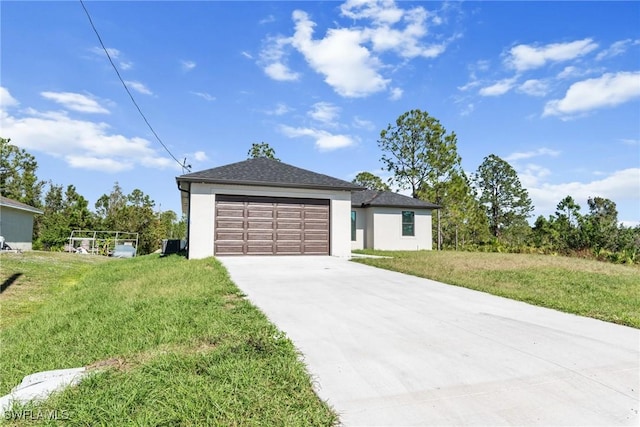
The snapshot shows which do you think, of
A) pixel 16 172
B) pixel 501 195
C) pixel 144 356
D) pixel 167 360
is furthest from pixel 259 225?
pixel 16 172

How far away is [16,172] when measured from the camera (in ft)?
98.7

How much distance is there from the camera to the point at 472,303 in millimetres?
5543

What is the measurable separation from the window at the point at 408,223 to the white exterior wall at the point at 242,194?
663 cm

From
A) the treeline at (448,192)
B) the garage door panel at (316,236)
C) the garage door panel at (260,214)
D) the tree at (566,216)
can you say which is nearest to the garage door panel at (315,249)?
the garage door panel at (316,236)

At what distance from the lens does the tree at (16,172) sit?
96.5 feet

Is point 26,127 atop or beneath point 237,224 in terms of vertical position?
atop

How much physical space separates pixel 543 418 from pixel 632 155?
16.2 m

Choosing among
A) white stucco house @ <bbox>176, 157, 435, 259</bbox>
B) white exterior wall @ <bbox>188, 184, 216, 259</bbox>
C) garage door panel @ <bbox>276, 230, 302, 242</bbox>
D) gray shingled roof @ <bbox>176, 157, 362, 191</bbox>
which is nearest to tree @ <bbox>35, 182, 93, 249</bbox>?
white stucco house @ <bbox>176, 157, 435, 259</bbox>

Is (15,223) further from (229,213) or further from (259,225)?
(259,225)

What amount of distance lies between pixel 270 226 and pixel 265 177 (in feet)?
6.52

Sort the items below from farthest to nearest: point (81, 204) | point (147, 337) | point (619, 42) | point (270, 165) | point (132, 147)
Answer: point (81, 204), point (132, 147), point (270, 165), point (619, 42), point (147, 337)

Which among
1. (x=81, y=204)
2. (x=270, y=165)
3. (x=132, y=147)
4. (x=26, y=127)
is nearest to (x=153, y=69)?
(x=270, y=165)

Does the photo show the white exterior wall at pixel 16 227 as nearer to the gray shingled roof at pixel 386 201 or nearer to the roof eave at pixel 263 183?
the roof eave at pixel 263 183

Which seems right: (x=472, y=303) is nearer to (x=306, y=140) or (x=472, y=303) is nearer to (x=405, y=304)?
(x=405, y=304)
